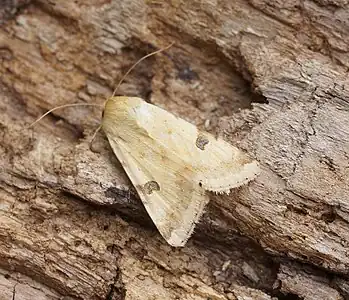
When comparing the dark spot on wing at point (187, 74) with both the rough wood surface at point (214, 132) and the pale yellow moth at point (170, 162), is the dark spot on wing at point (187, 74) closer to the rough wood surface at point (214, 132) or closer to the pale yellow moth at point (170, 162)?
the rough wood surface at point (214, 132)

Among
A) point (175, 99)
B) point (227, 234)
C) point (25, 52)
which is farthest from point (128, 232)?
point (25, 52)

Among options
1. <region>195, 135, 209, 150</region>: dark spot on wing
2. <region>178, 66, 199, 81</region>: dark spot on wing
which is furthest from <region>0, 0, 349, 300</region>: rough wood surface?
<region>195, 135, 209, 150</region>: dark spot on wing

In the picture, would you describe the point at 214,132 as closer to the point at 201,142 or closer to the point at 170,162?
the point at 201,142

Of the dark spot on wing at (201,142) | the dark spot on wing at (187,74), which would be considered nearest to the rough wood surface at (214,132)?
the dark spot on wing at (187,74)

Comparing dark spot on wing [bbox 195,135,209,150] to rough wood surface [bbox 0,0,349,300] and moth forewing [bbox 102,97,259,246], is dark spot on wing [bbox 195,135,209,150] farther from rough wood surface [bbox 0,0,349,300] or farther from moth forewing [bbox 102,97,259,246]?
rough wood surface [bbox 0,0,349,300]

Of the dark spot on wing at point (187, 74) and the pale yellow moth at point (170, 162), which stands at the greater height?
the dark spot on wing at point (187, 74)

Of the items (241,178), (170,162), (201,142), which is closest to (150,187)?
(170,162)

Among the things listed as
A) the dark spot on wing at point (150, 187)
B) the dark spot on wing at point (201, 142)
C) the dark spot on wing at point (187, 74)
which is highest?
the dark spot on wing at point (187, 74)
